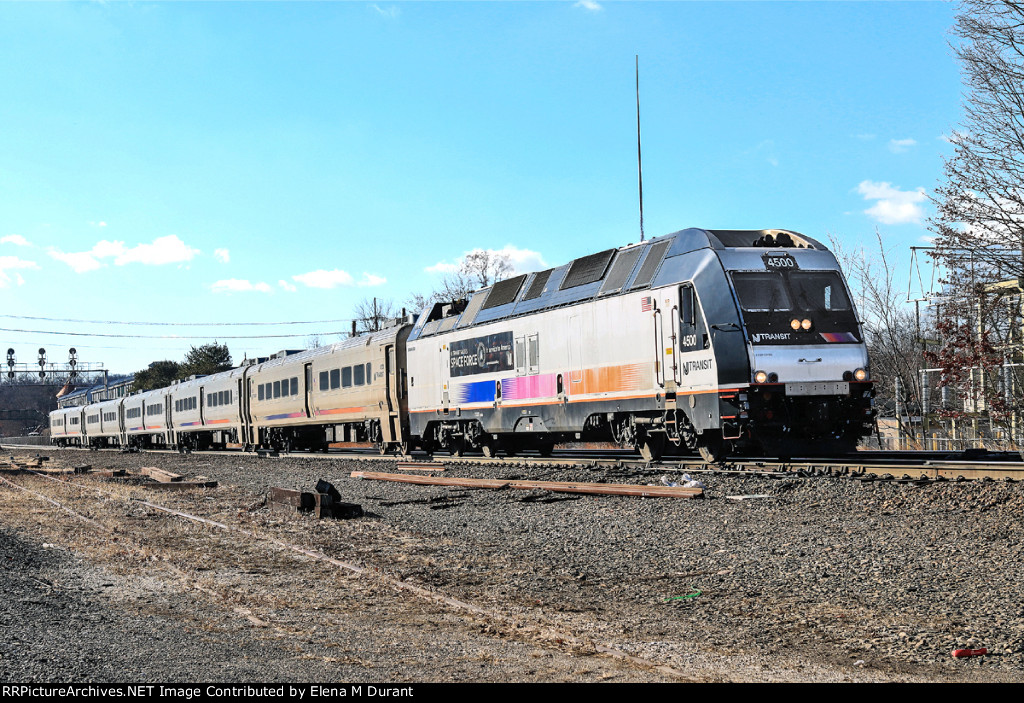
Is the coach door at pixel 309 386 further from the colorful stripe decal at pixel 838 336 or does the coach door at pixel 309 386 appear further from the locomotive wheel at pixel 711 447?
the colorful stripe decal at pixel 838 336

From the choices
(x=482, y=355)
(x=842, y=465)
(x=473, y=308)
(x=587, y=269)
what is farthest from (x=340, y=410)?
(x=842, y=465)

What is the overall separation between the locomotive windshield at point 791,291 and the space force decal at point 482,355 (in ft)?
21.8

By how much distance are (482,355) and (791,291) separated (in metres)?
8.19

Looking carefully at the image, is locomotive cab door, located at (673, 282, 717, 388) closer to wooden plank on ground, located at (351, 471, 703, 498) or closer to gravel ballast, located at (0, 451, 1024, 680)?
gravel ballast, located at (0, 451, 1024, 680)

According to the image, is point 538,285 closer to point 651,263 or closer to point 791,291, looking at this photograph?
point 651,263

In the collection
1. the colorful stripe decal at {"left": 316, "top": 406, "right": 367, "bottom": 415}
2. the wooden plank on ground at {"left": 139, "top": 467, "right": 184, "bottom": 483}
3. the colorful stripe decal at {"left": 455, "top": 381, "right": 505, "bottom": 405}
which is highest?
the colorful stripe decal at {"left": 455, "top": 381, "right": 505, "bottom": 405}

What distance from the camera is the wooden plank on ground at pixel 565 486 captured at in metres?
12.2

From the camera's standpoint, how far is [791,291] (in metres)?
14.2

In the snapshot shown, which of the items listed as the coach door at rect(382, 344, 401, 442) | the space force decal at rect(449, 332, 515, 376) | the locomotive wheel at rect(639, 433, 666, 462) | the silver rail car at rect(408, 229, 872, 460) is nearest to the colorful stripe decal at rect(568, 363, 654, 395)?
the silver rail car at rect(408, 229, 872, 460)

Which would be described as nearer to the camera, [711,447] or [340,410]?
[711,447]

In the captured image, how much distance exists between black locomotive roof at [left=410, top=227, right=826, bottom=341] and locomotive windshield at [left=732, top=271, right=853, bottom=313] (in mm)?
670

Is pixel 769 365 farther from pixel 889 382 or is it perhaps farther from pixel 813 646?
pixel 889 382

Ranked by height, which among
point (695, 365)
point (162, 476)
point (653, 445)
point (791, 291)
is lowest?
point (162, 476)

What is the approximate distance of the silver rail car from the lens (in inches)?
539
